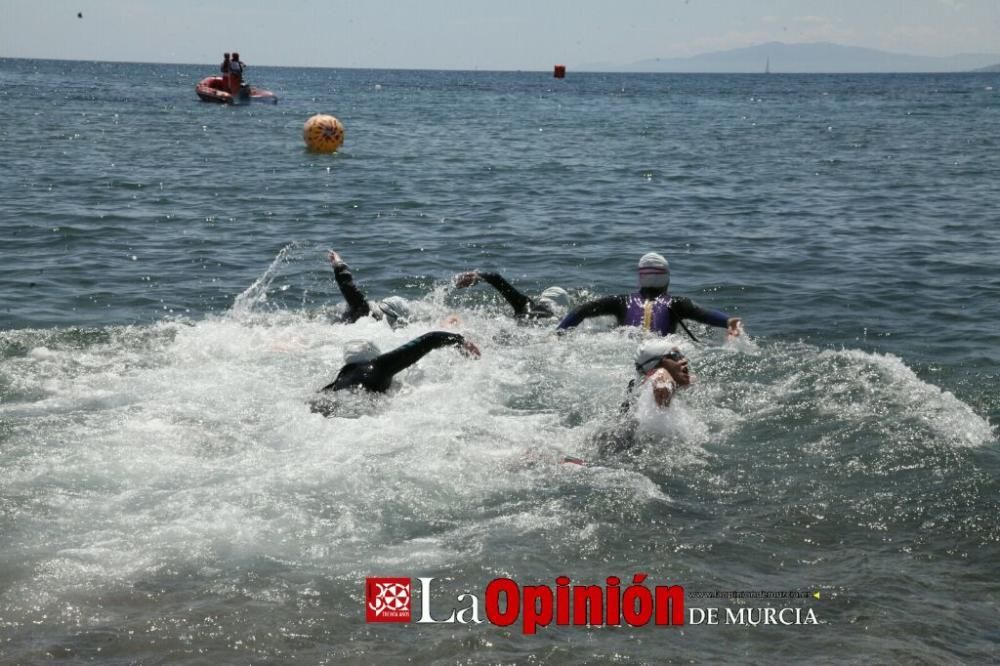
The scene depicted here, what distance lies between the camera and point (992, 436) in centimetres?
912

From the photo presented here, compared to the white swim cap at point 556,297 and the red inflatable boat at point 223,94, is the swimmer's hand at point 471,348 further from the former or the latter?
the red inflatable boat at point 223,94

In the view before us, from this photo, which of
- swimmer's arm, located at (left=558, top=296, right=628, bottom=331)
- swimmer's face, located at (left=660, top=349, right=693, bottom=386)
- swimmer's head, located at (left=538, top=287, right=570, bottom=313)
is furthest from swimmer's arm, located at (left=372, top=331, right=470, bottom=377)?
swimmer's head, located at (left=538, top=287, right=570, bottom=313)

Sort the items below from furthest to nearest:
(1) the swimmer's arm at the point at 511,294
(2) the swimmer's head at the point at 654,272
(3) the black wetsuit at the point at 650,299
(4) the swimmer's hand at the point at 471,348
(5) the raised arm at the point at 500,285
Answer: (1) the swimmer's arm at the point at 511,294, (5) the raised arm at the point at 500,285, (2) the swimmer's head at the point at 654,272, (3) the black wetsuit at the point at 650,299, (4) the swimmer's hand at the point at 471,348

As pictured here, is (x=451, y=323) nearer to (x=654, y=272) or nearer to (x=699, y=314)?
(x=654, y=272)

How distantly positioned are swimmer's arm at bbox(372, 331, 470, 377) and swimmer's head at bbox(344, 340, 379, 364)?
226mm

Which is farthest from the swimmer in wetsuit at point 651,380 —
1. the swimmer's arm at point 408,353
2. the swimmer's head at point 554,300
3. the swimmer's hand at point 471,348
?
the swimmer's head at point 554,300

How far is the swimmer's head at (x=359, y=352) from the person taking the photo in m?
9.65

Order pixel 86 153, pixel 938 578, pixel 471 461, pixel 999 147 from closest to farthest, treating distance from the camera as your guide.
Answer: pixel 938 578 → pixel 471 461 → pixel 86 153 → pixel 999 147

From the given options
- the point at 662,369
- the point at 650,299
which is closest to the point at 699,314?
the point at 650,299

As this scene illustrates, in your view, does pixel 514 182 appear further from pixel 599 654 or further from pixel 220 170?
pixel 599 654

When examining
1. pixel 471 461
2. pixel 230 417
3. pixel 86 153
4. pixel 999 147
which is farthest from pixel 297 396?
pixel 999 147

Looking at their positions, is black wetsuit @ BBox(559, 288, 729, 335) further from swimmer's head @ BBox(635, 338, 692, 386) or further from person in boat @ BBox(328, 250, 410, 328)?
swimmer's head @ BBox(635, 338, 692, 386)

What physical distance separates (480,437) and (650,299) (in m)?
3.86

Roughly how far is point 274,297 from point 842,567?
33.9 feet
